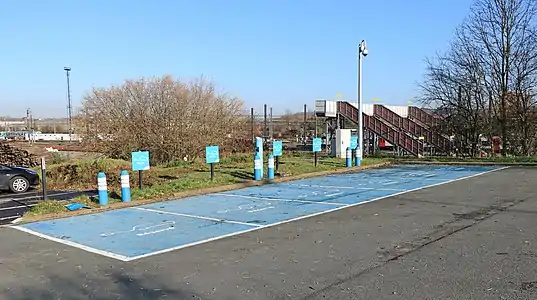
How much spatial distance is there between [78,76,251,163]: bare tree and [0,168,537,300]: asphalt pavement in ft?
50.5

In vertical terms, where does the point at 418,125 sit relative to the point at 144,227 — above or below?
above

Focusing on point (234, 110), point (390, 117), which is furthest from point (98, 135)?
point (390, 117)

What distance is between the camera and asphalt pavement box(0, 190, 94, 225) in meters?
12.1

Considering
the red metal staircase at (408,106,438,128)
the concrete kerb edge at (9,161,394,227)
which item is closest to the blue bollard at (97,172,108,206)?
the concrete kerb edge at (9,161,394,227)

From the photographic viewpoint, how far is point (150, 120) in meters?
25.3

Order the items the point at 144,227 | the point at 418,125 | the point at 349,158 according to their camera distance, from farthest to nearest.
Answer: the point at 418,125 < the point at 349,158 < the point at 144,227

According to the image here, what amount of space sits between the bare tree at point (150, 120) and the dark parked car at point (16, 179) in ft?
26.0

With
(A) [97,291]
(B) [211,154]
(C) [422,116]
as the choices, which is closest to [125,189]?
(B) [211,154]

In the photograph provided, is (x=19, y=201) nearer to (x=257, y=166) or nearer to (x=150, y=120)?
(x=257, y=166)

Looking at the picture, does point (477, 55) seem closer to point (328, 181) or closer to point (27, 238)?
point (328, 181)

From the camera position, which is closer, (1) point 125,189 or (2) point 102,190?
(2) point 102,190

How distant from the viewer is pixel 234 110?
1163 inches

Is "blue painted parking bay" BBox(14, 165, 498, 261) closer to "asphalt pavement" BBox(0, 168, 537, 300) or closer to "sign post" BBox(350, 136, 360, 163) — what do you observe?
"asphalt pavement" BBox(0, 168, 537, 300)

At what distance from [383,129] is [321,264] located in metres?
26.9
